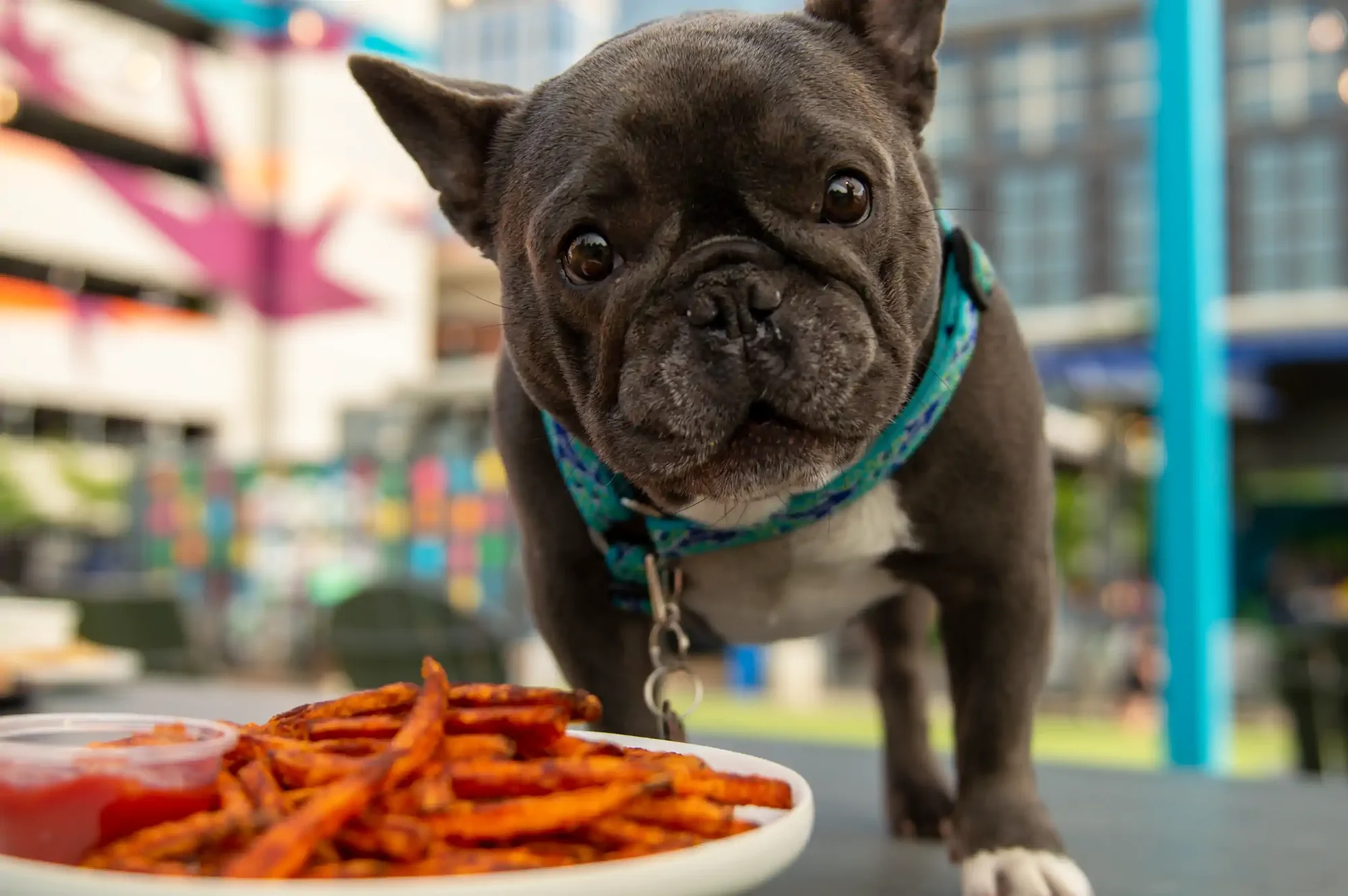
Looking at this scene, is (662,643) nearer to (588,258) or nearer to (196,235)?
(588,258)

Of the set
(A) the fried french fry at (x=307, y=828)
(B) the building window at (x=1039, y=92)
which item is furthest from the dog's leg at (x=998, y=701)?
(B) the building window at (x=1039, y=92)

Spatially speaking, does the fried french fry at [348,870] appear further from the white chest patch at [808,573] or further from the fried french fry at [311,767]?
the white chest patch at [808,573]

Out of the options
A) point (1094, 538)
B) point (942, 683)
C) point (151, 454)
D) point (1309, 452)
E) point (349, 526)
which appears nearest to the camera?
point (942, 683)

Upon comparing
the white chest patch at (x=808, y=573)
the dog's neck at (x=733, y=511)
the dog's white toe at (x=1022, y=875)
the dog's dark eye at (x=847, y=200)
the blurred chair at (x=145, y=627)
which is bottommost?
the blurred chair at (x=145, y=627)

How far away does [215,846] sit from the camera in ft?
1.39

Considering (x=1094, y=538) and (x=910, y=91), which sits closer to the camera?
(x=910, y=91)

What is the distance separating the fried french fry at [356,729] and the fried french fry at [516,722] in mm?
24

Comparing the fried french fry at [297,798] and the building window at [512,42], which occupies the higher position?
the building window at [512,42]

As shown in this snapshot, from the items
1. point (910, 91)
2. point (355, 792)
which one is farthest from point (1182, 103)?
point (355, 792)

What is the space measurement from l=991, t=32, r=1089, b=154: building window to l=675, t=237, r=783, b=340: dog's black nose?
5.01m

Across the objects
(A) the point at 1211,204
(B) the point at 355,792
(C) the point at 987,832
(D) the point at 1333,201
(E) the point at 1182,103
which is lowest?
(C) the point at 987,832

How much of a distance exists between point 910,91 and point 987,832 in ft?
1.53

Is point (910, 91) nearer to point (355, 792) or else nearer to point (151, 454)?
point (355, 792)

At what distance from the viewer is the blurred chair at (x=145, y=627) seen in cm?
279
